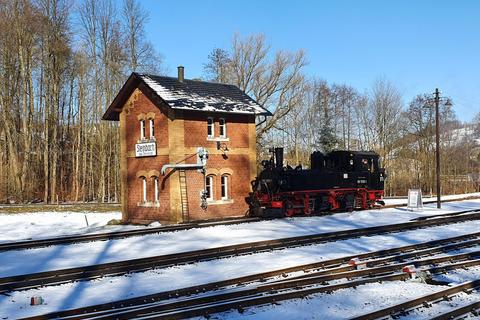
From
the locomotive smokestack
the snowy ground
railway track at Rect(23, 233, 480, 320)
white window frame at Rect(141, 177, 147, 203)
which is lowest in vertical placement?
the snowy ground

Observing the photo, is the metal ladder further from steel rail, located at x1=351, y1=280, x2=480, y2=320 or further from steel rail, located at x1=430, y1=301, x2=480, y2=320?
steel rail, located at x1=430, y1=301, x2=480, y2=320

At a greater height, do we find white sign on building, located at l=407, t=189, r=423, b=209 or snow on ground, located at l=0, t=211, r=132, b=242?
white sign on building, located at l=407, t=189, r=423, b=209

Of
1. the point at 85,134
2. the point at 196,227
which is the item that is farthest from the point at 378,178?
the point at 85,134

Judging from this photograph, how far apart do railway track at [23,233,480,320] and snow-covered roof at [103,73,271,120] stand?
1377cm

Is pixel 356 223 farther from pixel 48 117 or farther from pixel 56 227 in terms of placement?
pixel 48 117

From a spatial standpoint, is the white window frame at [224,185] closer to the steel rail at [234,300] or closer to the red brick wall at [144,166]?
the red brick wall at [144,166]

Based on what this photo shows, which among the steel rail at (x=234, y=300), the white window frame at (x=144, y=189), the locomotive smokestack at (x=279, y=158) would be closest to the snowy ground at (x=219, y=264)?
the steel rail at (x=234, y=300)

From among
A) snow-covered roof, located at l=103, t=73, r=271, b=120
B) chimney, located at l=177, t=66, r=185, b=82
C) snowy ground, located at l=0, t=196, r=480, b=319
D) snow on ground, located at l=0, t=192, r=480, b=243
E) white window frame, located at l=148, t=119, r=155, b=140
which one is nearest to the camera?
snowy ground, located at l=0, t=196, r=480, b=319

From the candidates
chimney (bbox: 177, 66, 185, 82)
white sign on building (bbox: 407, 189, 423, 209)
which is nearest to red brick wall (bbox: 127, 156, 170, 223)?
chimney (bbox: 177, 66, 185, 82)

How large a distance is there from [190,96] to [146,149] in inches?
139

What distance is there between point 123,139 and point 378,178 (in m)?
14.3

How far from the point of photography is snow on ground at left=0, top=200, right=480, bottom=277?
1274 cm

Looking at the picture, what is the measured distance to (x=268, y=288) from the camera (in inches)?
344

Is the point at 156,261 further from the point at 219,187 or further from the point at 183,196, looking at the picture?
the point at 219,187
